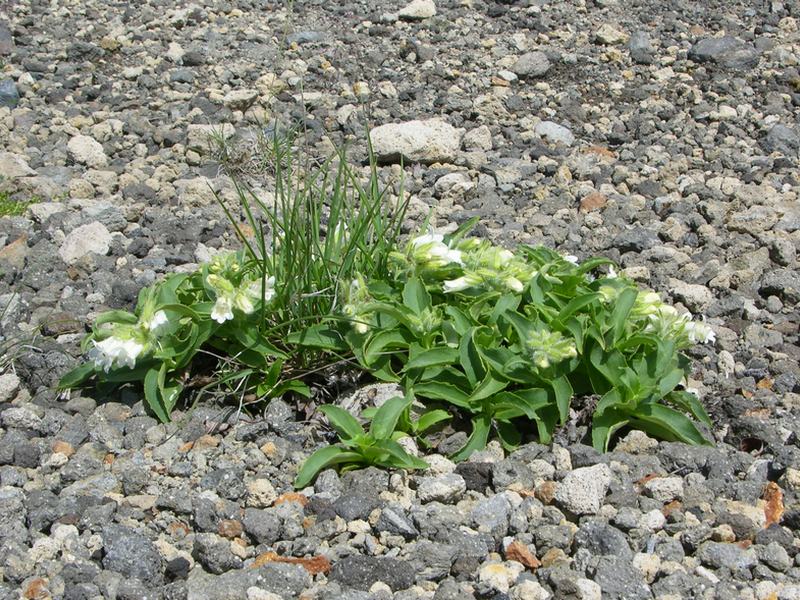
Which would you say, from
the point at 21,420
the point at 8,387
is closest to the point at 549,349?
the point at 21,420

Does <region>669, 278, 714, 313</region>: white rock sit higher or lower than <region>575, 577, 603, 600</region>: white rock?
lower

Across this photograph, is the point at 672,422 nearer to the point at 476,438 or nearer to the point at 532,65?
the point at 476,438

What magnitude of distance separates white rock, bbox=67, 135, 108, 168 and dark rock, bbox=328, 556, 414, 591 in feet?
9.85

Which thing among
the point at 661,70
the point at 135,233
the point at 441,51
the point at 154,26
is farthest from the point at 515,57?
the point at 135,233

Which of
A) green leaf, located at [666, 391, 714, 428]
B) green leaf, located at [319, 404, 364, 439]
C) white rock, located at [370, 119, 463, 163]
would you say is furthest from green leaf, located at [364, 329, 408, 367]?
white rock, located at [370, 119, 463, 163]

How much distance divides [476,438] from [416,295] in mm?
484

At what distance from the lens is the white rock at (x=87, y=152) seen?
194 inches

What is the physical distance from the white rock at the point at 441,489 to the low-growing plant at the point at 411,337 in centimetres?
8

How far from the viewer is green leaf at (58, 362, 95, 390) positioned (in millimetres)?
3281

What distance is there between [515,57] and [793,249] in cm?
230

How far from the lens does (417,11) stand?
20.9 ft

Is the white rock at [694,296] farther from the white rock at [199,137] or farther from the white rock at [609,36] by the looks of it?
the white rock at [609,36]

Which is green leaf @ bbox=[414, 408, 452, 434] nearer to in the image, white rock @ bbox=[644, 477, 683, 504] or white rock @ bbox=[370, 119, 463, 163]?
white rock @ bbox=[644, 477, 683, 504]

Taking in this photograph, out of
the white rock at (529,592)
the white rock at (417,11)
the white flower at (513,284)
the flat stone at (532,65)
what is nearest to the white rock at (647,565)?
the white rock at (529,592)
